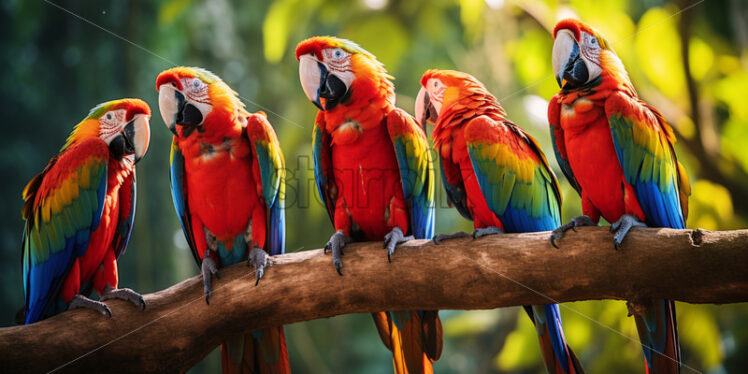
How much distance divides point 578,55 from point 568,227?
0.58 meters

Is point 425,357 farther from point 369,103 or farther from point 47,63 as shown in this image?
point 47,63

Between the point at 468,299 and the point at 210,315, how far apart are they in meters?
0.88

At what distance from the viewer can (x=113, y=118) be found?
2129 millimetres

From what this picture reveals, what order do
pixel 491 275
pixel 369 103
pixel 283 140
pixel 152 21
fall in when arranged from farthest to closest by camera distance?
pixel 152 21
pixel 283 140
pixel 369 103
pixel 491 275

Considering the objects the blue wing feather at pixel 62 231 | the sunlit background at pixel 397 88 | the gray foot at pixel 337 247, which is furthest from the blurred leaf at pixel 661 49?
the blue wing feather at pixel 62 231

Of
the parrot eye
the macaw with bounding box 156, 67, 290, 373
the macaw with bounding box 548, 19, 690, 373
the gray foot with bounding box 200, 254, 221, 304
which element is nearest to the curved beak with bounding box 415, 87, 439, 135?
the parrot eye

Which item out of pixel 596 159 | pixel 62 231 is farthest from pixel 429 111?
pixel 62 231

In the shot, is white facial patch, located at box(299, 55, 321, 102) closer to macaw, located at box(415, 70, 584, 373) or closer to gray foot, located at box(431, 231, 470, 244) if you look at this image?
macaw, located at box(415, 70, 584, 373)

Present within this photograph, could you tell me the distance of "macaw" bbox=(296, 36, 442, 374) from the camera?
2029 millimetres

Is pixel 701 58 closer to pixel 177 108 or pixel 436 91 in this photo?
pixel 436 91

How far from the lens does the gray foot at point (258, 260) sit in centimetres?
194

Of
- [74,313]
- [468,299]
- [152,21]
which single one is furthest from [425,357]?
[152,21]

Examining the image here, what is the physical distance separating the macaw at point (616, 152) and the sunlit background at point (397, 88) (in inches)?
30.8

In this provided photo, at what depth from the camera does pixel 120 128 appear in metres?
2.12
